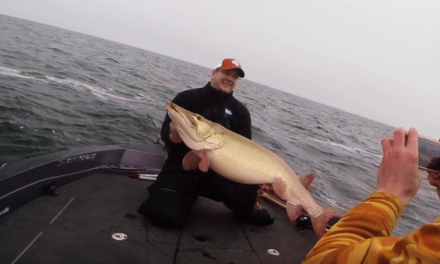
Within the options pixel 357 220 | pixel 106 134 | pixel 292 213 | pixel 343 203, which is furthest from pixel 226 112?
pixel 343 203

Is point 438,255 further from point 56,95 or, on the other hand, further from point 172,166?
point 56,95

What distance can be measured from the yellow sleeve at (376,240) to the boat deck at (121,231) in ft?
7.53

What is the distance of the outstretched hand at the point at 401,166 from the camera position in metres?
1.24

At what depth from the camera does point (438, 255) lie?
3.03 ft

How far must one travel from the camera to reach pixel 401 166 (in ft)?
4.11

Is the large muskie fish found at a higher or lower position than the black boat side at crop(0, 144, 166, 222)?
higher

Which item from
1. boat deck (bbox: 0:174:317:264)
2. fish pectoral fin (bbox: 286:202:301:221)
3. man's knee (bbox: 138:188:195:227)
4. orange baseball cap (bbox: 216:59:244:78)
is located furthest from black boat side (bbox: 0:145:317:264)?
orange baseball cap (bbox: 216:59:244:78)

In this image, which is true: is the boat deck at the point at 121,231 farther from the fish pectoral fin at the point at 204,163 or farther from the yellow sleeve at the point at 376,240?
the yellow sleeve at the point at 376,240

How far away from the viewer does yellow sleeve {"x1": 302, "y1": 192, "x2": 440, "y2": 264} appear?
0.97 m

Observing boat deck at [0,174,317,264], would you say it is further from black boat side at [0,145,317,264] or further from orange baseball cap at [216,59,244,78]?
orange baseball cap at [216,59,244,78]

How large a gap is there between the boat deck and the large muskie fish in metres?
0.86

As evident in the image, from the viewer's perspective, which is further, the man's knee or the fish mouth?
the man's knee

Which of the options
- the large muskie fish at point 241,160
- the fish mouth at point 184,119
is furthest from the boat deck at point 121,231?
the fish mouth at point 184,119

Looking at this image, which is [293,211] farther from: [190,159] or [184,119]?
[184,119]
